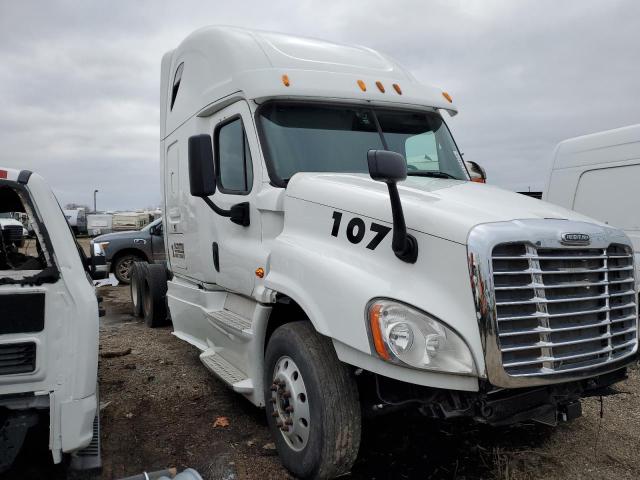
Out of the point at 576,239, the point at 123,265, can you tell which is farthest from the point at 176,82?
the point at 123,265

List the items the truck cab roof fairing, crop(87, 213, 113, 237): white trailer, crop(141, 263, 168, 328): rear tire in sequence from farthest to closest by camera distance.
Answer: crop(87, 213, 113, 237): white trailer, crop(141, 263, 168, 328): rear tire, the truck cab roof fairing

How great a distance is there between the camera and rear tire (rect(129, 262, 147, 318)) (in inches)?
338

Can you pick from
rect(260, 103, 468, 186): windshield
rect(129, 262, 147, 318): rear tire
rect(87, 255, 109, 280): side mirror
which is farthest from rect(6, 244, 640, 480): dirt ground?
rect(129, 262, 147, 318): rear tire

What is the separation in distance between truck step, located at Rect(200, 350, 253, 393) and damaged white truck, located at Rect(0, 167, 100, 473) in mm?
1238

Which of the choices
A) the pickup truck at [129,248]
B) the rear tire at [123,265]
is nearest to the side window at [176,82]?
the pickup truck at [129,248]

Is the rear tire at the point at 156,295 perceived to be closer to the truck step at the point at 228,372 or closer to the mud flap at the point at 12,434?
the truck step at the point at 228,372

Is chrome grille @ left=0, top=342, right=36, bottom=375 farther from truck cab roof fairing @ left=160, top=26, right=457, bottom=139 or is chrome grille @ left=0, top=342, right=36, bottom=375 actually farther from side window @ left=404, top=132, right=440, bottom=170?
side window @ left=404, top=132, right=440, bottom=170

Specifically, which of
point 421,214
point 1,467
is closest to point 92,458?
point 1,467

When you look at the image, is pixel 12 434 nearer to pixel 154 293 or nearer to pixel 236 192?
pixel 236 192

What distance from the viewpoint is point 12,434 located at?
2760mm

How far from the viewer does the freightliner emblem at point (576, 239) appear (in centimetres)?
282

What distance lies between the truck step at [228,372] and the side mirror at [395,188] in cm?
182

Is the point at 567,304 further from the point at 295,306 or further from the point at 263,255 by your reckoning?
the point at 263,255

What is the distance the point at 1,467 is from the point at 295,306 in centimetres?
192
